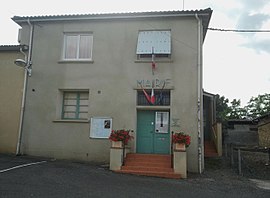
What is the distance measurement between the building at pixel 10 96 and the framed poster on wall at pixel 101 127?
3763mm

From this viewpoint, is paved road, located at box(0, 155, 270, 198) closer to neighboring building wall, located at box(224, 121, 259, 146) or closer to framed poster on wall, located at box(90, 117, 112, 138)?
framed poster on wall, located at box(90, 117, 112, 138)

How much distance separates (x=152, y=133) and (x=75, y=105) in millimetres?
4035

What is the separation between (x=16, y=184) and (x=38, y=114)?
20.2ft

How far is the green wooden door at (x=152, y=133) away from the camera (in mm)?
12484

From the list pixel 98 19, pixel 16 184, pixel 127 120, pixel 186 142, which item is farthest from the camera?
pixel 98 19

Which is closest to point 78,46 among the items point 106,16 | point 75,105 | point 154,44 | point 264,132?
point 106,16

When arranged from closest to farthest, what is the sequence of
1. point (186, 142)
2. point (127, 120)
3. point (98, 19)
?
1. point (186, 142)
2. point (127, 120)
3. point (98, 19)

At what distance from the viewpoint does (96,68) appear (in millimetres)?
13234

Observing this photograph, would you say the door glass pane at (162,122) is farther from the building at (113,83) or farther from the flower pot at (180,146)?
the flower pot at (180,146)

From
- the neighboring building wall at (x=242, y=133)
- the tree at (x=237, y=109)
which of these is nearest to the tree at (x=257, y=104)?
the tree at (x=237, y=109)

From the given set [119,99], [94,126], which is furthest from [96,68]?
[94,126]

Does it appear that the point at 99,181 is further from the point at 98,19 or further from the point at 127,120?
the point at 98,19

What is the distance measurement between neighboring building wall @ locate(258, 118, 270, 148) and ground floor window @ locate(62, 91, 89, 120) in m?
13.8

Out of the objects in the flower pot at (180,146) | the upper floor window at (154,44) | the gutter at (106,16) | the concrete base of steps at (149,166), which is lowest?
the concrete base of steps at (149,166)
